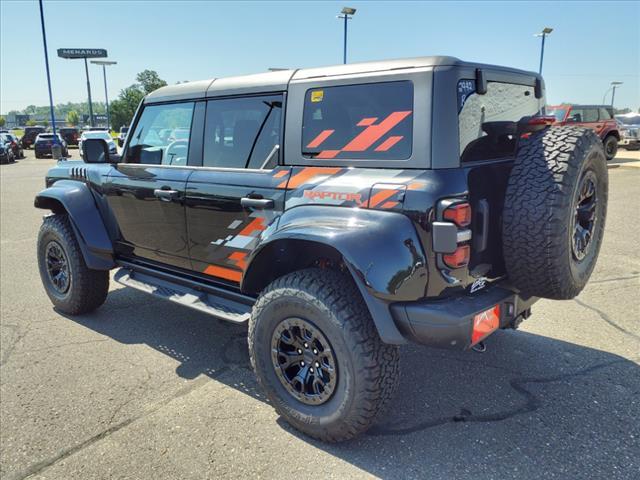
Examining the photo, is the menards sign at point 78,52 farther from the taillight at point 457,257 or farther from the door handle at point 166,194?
the taillight at point 457,257

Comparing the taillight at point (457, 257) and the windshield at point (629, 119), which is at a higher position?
the windshield at point (629, 119)

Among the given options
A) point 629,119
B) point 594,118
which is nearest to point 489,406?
point 594,118

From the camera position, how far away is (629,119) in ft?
77.5

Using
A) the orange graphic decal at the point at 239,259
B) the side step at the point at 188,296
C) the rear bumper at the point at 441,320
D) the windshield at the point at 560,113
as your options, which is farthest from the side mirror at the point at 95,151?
the windshield at the point at 560,113

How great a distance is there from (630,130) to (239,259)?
25.6 meters

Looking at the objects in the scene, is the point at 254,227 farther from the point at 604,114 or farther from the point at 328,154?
the point at 604,114

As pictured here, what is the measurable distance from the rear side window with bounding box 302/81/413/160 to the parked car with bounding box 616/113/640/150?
24799 mm

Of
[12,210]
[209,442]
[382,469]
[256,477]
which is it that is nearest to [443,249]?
[382,469]

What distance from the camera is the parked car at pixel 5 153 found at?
2419 centimetres

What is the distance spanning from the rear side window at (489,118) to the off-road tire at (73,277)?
137 inches

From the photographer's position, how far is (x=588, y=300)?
467 centimetres

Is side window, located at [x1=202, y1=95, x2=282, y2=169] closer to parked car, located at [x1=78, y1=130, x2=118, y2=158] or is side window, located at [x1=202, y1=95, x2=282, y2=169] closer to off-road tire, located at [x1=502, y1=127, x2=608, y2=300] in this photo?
parked car, located at [x1=78, y1=130, x2=118, y2=158]

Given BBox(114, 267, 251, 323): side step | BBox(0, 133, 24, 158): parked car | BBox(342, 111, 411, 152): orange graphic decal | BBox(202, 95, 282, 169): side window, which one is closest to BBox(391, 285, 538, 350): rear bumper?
BBox(342, 111, 411, 152): orange graphic decal

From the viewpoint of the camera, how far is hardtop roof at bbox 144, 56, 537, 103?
2.44 metres
